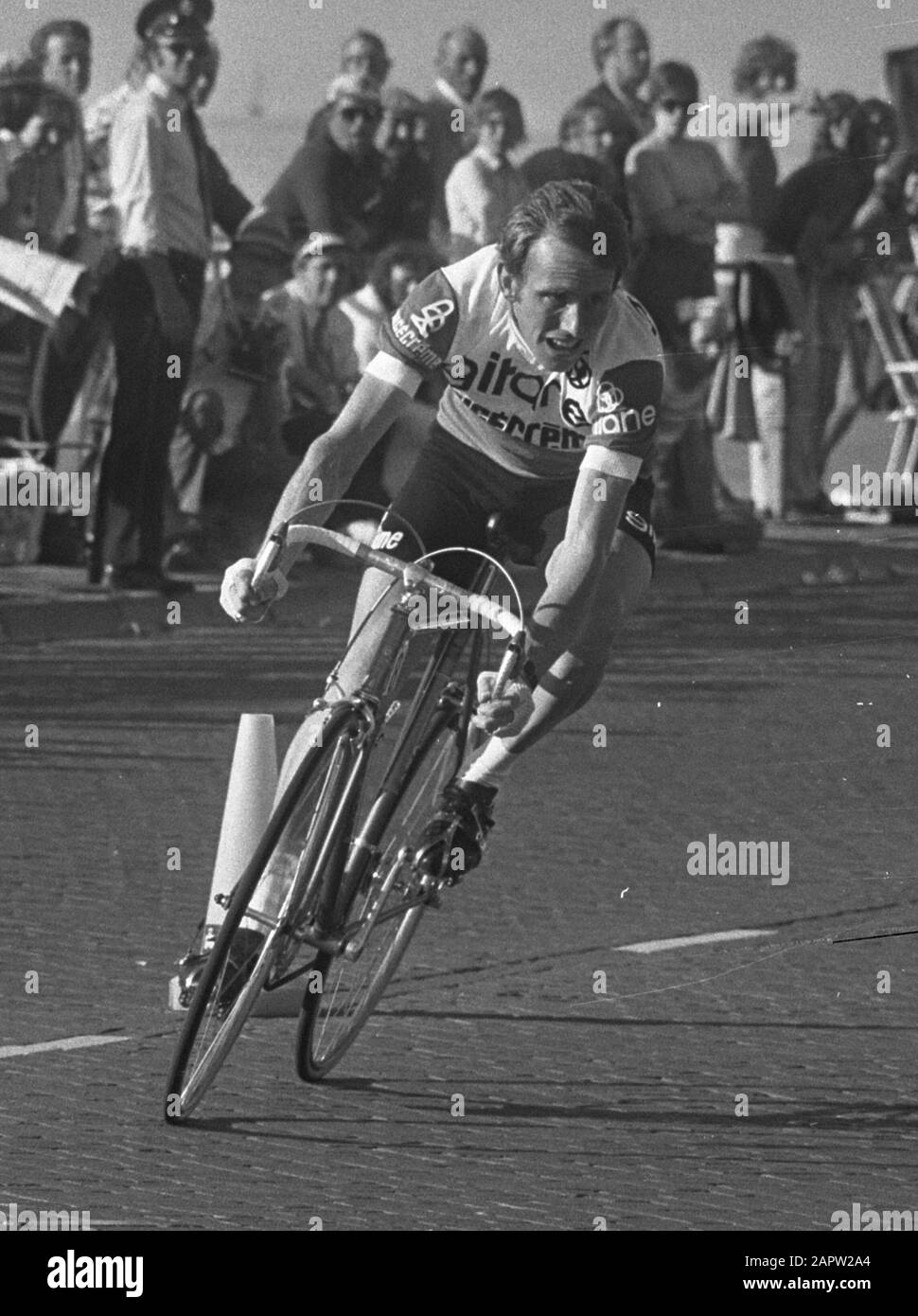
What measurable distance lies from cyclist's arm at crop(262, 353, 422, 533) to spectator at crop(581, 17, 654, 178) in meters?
9.26

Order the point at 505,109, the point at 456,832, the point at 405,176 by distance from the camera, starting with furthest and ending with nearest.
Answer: the point at 405,176, the point at 505,109, the point at 456,832

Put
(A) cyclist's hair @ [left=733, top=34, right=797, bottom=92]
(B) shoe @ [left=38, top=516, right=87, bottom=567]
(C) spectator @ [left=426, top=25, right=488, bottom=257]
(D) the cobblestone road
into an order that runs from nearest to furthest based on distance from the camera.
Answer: (D) the cobblestone road → (A) cyclist's hair @ [left=733, top=34, right=797, bottom=92] → (B) shoe @ [left=38, top=516, right=87, bottom=567] → (C) spectator @ [left=426, top=25, right=488, bottom=257]

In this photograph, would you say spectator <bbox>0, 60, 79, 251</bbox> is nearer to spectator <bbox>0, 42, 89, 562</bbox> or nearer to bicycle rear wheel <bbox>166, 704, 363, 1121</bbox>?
spectator <bbox>0, 42, 89, 562</bbox>

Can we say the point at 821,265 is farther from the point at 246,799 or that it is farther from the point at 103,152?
the point at 246,799

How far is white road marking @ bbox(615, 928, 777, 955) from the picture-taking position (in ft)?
26.1

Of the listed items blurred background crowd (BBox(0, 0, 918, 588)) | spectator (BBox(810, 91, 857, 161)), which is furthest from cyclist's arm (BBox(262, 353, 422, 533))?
blurred background crowd (BBox(0, 0, 918, 588))

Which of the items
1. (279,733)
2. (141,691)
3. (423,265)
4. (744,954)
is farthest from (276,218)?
(744,954)

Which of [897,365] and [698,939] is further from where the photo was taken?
[897,365]

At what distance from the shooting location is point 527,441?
267 inches

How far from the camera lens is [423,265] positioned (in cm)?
1567

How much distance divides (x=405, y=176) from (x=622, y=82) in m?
1.26

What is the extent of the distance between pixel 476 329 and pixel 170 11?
8606 millimetres

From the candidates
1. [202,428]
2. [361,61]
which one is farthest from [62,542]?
[361,61]
